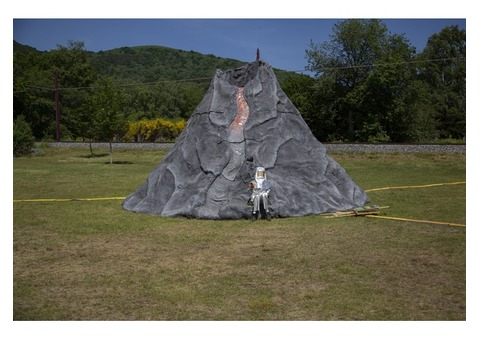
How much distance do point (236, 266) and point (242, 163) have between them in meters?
5.67

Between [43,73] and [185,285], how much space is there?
5880cm

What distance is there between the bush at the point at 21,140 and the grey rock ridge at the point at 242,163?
95.9 feet

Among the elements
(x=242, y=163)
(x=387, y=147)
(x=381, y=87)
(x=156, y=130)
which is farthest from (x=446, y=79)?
(x=242, y=163)

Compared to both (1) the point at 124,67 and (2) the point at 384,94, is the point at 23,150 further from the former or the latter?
(1) the point at 124,67

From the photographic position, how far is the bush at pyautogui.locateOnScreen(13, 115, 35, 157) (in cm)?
4216

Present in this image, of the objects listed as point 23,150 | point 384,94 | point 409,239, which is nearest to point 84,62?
point 23,150

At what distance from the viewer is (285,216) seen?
47.2ft

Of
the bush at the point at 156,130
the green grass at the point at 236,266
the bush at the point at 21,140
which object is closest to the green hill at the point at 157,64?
the bush at the point at 156,130

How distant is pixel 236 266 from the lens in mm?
9695

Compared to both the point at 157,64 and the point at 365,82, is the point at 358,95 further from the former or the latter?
the point at 157,64

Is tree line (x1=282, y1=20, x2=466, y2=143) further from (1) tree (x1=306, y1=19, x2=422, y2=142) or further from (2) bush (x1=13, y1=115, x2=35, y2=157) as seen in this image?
(2) bush (x1=13, y1=115, x2=35, y2=157)

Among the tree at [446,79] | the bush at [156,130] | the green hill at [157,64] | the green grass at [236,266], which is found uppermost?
the green hill at [157,64]

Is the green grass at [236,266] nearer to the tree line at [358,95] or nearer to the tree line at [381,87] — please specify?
the tree line at [358,95]

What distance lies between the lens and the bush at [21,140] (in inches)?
1660
